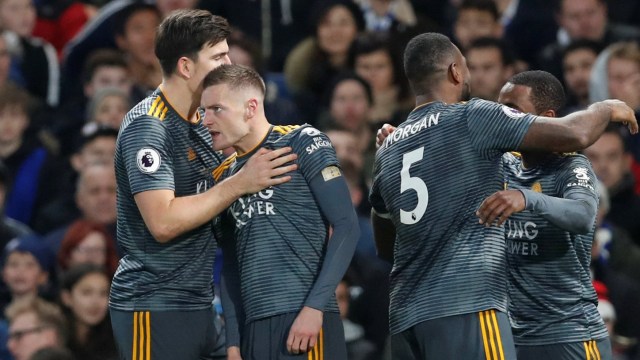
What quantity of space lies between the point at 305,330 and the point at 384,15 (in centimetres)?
684

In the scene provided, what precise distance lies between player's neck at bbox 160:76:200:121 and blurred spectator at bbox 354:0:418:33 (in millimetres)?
5943

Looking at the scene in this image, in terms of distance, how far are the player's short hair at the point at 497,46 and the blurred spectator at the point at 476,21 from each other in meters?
0.56

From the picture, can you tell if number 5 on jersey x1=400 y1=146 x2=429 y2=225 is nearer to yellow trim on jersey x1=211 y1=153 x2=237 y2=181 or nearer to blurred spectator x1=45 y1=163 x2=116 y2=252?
yellow trim on jersey x1=211 y1=153 x2=237 y2=181

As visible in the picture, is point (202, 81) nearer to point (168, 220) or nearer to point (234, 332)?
point (168, 220)

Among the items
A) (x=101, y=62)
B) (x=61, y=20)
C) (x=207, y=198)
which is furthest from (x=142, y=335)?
(x=61, y=20)

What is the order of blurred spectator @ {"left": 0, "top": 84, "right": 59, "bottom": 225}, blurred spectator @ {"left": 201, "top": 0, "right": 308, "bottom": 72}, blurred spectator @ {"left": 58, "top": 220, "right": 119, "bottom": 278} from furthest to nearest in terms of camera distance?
blurred spectator @ {"left": 201, "top": 0, "right": 308, "bottom": 72}, blurred spectator @ {"left": 0, "top": 84, "right": 59, "bottom": 225}, blurred spectator @ {"left": 58, "top": 220, "right": 119, "bottom": 278}

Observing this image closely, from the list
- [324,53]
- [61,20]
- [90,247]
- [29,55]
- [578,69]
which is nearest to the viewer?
[90,247]

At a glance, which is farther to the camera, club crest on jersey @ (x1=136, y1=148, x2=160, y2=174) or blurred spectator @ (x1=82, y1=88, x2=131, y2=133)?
blurred spectator @ (x1=82, y1=88, x2=131, y2=133)

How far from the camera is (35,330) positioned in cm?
934

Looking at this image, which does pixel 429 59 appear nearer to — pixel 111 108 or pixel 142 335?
pixel 142 335

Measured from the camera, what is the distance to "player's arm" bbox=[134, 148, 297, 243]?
618 centimetres

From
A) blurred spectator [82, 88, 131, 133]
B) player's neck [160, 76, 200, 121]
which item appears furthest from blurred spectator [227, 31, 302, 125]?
player's neck [160, 76, 200, 121]

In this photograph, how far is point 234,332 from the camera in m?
6.33

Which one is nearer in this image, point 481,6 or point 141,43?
point 141,43
